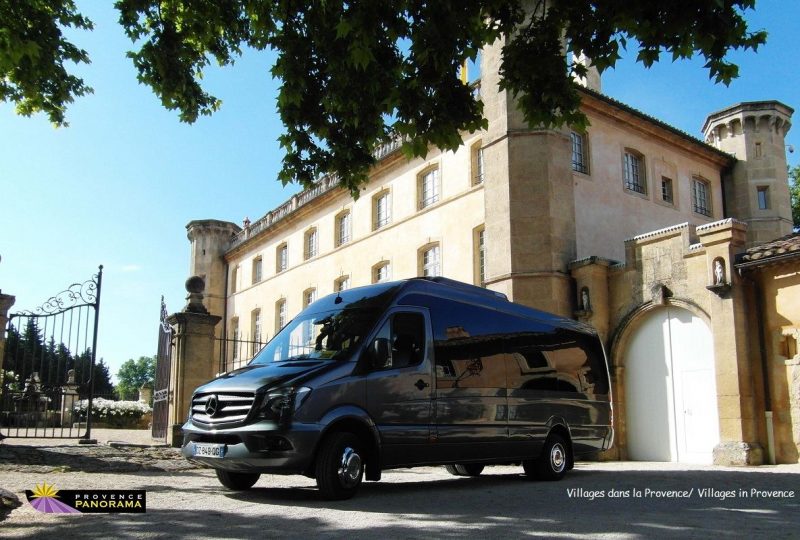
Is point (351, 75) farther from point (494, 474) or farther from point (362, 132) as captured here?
point (494, 474)

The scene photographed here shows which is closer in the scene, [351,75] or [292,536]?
[292,536]

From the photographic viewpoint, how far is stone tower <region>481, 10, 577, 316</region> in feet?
61.7

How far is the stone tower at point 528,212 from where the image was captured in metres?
18.8

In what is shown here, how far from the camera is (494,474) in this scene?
1287cm

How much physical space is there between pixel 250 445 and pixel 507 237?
12573 millimetres

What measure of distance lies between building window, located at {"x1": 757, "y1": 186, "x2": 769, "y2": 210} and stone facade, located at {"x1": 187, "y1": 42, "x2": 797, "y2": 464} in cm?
5

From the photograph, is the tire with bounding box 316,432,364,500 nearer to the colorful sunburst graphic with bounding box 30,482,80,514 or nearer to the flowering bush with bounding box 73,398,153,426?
the colorful sunburst graphic with bounding box 30,482,80,514

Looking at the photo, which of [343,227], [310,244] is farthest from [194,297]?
[310,244]

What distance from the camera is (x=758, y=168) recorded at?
2702 centimetres

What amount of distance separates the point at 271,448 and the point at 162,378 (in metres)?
10.4

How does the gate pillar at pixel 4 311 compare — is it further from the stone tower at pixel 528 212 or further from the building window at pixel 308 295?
the building window at pixel 308 295

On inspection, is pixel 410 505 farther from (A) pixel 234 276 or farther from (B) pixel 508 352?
(A) pixel 234 276

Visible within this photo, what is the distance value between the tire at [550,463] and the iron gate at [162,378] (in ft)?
28.8

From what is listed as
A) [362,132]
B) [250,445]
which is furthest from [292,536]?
[362,132]
